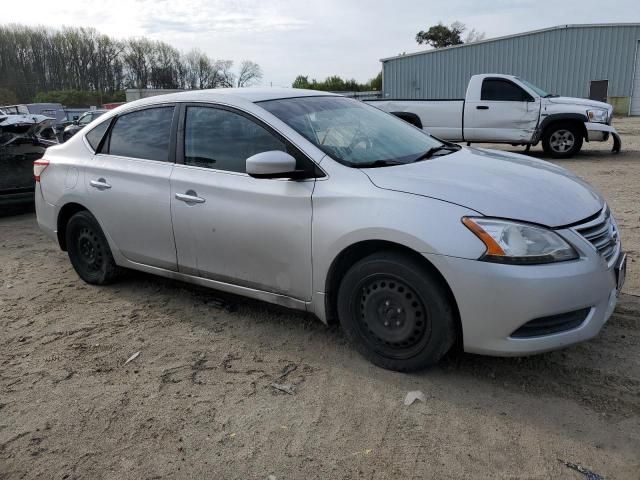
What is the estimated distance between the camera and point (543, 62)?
104 ft

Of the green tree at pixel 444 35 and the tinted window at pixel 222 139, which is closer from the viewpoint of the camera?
the tinted window at pixel 222 139

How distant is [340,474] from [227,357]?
1339mm

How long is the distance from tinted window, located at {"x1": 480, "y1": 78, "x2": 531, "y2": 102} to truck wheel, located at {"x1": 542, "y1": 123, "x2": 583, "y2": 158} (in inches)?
37.9

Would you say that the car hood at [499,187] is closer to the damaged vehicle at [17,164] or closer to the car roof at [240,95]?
the car roof at [240,95]

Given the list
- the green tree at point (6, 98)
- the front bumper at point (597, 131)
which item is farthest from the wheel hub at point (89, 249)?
the green tree at point (6, 98)

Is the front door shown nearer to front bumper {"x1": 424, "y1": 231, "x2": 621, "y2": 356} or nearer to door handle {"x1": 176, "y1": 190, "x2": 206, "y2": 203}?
door handle {"x1": 176, "y1": 190, "x2": 206, "y2": 203}

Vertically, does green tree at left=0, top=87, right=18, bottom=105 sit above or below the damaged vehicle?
above

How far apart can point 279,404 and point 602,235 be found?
79.0 inches

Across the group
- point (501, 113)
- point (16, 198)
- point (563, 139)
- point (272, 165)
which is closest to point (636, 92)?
point (563, 139)

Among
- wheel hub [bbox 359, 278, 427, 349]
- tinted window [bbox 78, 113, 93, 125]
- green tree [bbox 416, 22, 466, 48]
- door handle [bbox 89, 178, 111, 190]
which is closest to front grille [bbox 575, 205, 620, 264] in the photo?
wheel hub [bbox 359, 278, 427, 349]

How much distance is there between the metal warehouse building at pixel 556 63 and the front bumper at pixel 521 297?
32.4 meters

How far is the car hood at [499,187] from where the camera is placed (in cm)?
283

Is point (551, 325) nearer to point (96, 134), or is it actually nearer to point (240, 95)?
point (240, 95)

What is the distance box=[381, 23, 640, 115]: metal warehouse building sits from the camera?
99.2 ft
